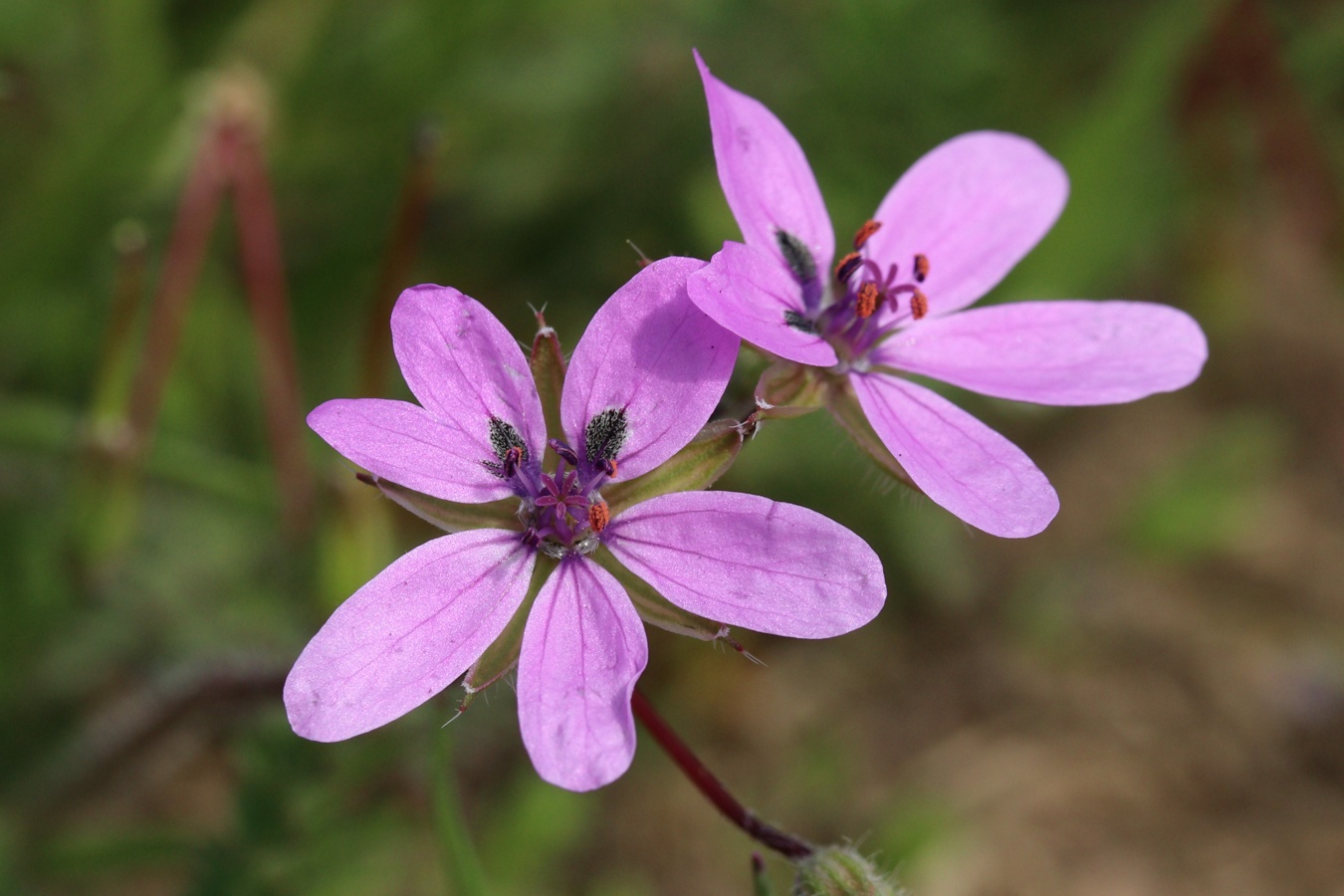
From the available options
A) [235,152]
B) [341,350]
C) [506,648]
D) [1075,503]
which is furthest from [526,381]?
[1075,503]

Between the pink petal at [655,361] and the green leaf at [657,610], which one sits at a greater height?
the pink petal at [655,361]

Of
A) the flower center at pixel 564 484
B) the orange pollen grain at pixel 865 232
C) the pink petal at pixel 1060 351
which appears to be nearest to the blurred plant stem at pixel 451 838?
the flower center at pixel 564 484

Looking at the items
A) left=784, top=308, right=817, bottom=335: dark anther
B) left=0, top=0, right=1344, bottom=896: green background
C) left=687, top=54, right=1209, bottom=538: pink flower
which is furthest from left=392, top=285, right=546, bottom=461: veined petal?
left=0, top=0, right=1344, bottom=896: green background

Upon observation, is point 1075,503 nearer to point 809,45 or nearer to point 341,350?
point 809,45

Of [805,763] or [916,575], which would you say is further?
[916,575]

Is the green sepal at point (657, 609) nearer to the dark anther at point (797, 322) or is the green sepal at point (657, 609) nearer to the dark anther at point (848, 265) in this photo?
the dark anther at point (797, 322)

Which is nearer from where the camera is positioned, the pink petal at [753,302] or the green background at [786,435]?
the pink petal at [753,302]

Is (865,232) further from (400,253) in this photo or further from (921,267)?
(400,253)

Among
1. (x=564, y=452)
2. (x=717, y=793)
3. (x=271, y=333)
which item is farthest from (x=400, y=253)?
(x=717, y=793)
